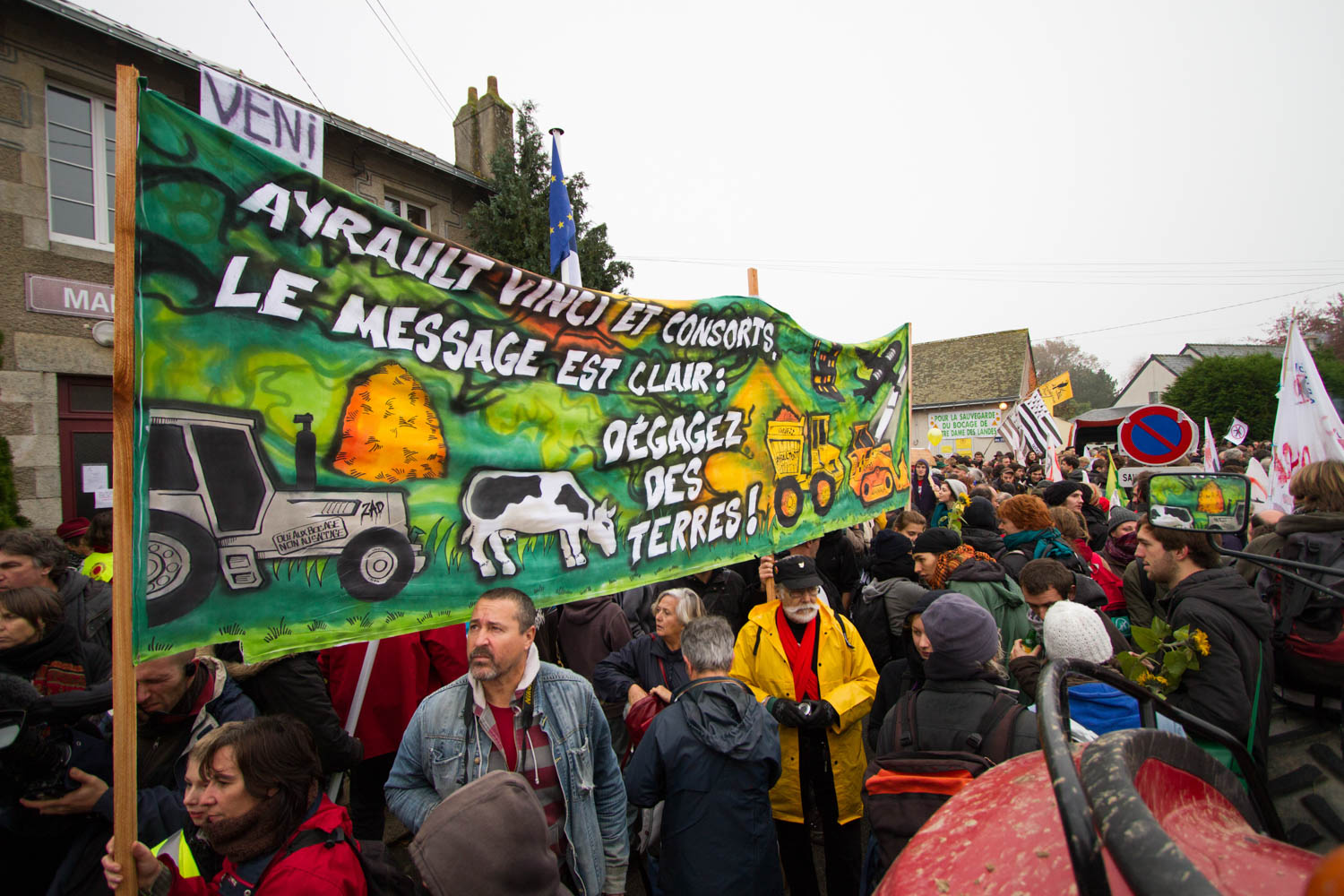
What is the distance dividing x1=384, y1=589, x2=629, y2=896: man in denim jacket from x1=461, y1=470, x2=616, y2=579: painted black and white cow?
0.29 meters

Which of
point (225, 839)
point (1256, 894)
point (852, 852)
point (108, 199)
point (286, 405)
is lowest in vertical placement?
point (852, 852)

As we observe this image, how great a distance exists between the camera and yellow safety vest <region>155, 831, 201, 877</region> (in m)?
2.05

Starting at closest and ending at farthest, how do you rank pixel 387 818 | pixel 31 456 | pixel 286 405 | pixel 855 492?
pixel 286 405
pixel 387 818
pixel 855 492
pixel 31 456

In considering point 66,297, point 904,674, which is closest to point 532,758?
point 904,674

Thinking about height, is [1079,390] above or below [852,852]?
above

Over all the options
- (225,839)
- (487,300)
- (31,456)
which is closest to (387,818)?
(225,839)

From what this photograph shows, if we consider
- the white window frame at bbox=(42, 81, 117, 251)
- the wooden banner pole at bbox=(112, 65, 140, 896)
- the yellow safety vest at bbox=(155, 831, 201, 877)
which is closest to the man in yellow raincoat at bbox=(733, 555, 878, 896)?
the yellow safety vest at bbox=(155, 831, 201, 877)

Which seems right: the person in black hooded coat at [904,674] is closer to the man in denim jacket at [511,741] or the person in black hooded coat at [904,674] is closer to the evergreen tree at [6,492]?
the man in denim jacket at [511,741]

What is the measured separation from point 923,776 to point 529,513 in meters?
1.85

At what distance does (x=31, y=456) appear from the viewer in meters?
7.43

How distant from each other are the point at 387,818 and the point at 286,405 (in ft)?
12.3

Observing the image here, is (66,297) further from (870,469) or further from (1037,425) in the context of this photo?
(1037,425)

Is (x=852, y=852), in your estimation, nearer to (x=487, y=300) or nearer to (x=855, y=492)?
(x=855, y=492)

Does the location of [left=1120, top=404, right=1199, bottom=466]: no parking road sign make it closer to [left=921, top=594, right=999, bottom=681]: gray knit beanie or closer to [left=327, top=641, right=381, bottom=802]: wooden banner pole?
[left=921, top=594, right=999, bottom=681]: gray knit beanie
